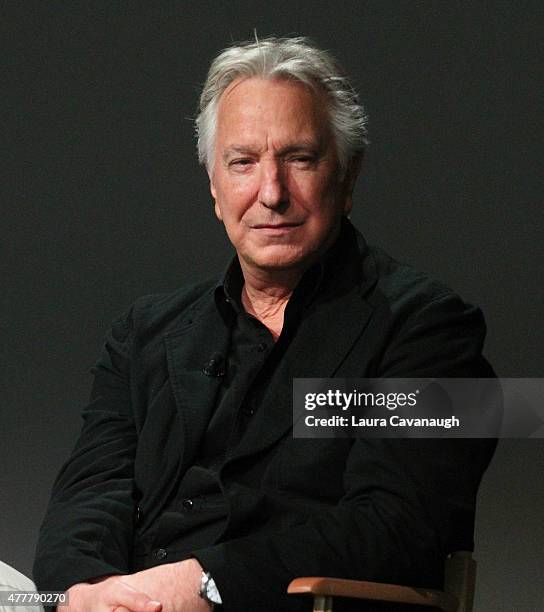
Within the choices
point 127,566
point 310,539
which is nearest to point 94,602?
point 127,566

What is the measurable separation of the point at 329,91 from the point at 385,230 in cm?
97

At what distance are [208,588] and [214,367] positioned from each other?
548 mm

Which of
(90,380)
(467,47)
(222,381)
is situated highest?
(467,47)

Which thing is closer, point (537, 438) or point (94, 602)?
point (94, 602)

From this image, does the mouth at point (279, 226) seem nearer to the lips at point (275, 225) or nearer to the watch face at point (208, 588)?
the lips at point (275, 225)

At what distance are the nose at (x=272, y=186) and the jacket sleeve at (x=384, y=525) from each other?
1.36 feet

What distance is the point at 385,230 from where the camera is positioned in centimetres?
382

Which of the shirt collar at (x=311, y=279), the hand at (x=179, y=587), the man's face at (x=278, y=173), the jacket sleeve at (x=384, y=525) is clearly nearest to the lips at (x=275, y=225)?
the man's face at (x=278, y=173)

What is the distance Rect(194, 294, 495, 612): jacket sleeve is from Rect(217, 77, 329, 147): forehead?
522mm

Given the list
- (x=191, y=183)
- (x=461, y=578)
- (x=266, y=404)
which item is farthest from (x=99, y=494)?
(x=191, y=183)

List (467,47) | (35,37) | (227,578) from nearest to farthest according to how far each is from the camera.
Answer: (227,578) < (467,47) < (35,37)

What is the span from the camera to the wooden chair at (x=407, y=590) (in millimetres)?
2307

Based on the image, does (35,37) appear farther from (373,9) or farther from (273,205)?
(273,205)

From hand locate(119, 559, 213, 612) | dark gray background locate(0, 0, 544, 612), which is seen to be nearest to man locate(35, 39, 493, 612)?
hand locate(119, 559, 213, 612)
